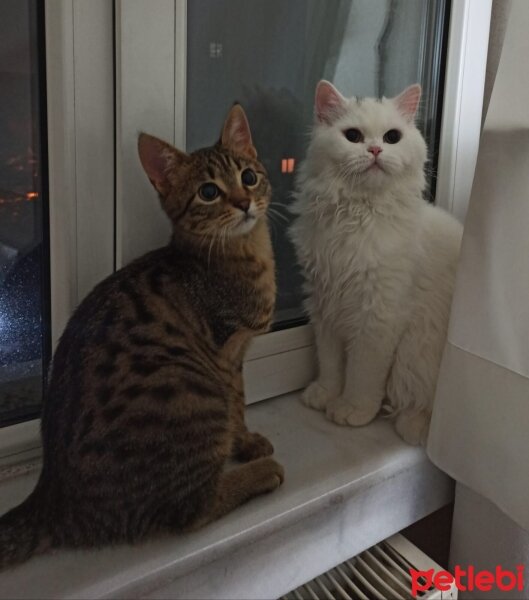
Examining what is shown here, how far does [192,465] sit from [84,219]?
1.38ft

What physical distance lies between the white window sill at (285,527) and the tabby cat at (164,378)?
27 mm

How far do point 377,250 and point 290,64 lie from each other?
40 centimetres

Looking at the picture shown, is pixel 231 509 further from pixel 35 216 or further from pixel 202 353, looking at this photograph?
pixel 35 216

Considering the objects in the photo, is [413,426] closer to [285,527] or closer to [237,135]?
[285,527]

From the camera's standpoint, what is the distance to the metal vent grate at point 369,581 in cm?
93

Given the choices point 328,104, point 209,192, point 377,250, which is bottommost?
point 377,250

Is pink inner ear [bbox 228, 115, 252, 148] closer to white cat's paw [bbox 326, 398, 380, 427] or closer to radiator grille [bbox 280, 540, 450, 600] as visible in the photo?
white cat's paw [bbox 326, 398, 380, 427]

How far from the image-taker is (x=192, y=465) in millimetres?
729

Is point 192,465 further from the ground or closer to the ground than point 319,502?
further from the ground

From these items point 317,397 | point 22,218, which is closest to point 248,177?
point 22,218

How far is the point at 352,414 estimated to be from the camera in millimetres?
1085

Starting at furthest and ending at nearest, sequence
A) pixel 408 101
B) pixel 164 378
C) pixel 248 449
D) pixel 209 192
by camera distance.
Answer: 1. pixel 408 101
2. pixel 248 449
3. pixel 209 192
4. pixel 164 378

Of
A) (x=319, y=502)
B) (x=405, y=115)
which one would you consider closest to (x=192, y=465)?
(x=319, y=502)

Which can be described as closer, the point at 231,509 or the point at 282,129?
the point at 231,509
